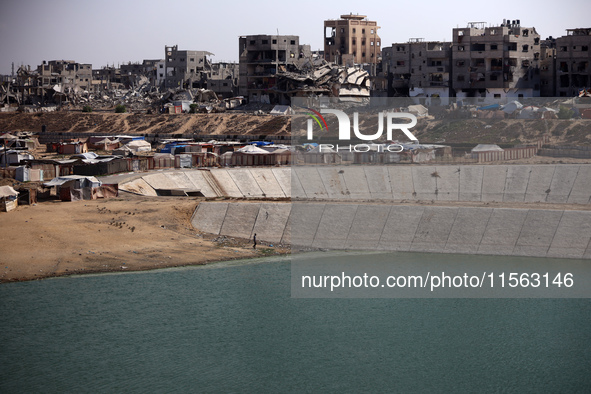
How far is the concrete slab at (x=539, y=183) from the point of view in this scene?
61906mm

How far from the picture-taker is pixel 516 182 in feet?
207

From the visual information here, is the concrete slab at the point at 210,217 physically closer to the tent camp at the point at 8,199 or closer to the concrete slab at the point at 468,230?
the tent camp at the point at 8,199

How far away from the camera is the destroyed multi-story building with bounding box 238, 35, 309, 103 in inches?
5108

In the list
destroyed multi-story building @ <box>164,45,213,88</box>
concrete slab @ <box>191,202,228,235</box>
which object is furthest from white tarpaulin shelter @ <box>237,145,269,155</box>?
destroyed multi-story building @ <box>164,45,213,88</box>

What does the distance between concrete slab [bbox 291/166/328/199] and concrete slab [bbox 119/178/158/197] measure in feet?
42.3

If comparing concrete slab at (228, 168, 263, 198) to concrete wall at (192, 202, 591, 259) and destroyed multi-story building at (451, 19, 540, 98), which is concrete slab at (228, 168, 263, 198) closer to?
concrete wall at (192, 202, 591, 259)

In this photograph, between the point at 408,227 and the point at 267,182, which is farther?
the point at 267,182

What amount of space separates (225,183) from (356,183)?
12.3 meters

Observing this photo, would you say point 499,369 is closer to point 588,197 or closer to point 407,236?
point 407,236

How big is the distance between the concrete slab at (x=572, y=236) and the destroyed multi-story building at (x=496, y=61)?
64331 millimetres

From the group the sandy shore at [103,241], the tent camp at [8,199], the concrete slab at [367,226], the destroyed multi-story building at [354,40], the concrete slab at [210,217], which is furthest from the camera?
the destroyed multi-story building at [354,40]

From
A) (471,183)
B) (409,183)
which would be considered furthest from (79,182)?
(471,183)

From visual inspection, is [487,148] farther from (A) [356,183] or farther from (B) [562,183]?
(A) [356,183]

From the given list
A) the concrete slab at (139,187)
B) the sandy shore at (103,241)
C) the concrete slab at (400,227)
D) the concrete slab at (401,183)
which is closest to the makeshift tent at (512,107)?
the concrete slab at (401,183)
